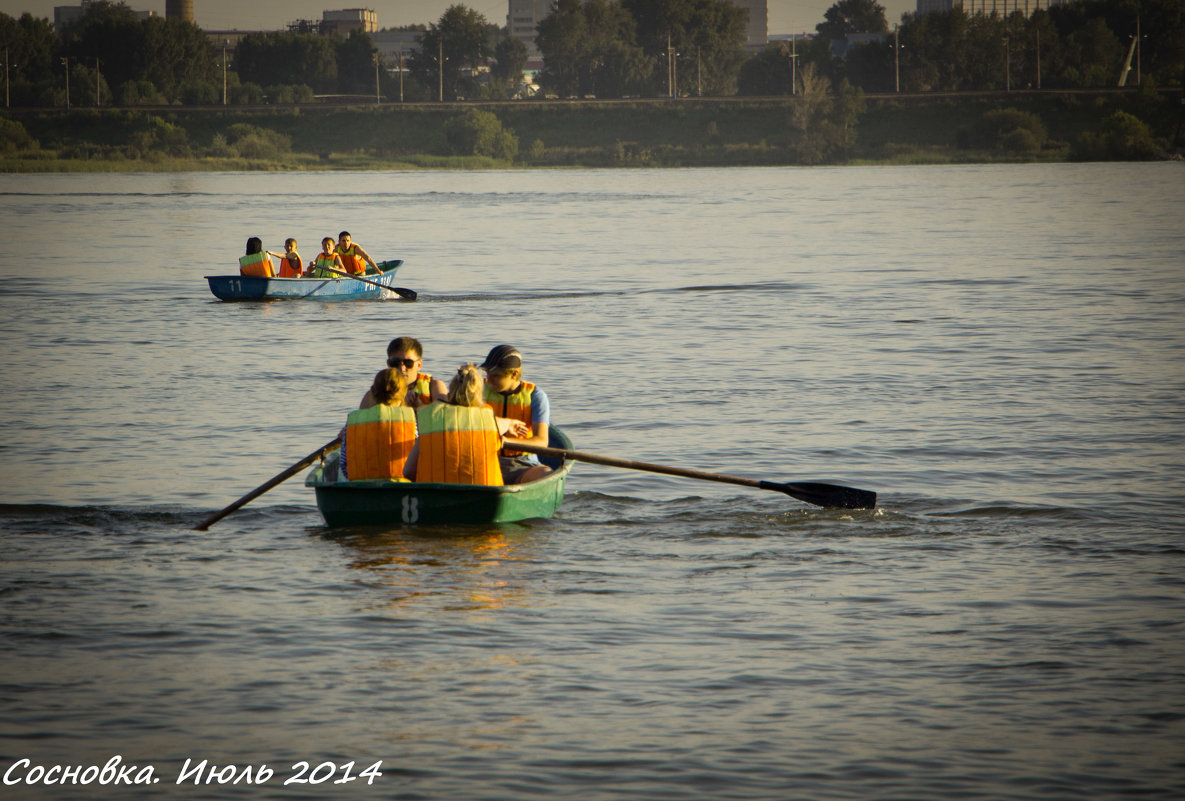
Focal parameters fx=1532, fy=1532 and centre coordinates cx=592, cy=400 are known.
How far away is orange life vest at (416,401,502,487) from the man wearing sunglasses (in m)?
0.56

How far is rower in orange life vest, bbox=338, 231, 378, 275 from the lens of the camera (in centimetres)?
2683

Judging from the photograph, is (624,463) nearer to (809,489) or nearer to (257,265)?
(809,489)

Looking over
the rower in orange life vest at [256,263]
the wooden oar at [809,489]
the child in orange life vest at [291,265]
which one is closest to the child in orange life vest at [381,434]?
the wooden oar at [809,489]

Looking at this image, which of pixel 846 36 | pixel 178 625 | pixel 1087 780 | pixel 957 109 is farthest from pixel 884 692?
pixel 846 36

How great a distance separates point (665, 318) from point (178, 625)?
1701 cm

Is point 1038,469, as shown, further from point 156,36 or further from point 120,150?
point 156,36

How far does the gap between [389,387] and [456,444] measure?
0.59 meters

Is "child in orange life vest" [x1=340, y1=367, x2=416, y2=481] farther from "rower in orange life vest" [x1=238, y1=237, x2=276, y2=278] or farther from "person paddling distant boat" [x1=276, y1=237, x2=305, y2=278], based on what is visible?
"person paddling distant boat" [x1=276, y1=237, x2=305, y2=278]

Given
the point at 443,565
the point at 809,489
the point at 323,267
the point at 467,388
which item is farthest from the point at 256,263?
the point at 443,565

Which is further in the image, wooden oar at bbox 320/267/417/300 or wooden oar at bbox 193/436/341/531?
wooden oar at bbox 320/267/417/300

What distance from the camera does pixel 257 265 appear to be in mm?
25875

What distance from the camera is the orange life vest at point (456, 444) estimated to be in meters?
9.88

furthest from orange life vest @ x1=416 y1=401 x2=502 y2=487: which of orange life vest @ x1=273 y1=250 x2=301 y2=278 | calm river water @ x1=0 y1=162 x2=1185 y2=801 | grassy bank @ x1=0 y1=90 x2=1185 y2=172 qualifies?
grassy bank @ x1=0 y1=90 x2=1185 y2=172

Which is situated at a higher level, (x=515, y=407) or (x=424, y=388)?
(x=424, y=388)
